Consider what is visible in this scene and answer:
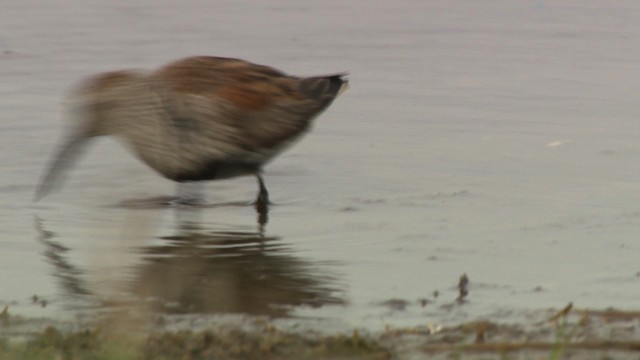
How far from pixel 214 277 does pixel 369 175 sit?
2.12 m

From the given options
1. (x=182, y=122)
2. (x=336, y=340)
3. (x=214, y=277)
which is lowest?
(x=214, y=277)

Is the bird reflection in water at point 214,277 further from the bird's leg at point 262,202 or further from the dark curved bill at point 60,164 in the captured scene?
the dark curved bill at point 60,164

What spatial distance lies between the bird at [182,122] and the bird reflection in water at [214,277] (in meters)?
0.74

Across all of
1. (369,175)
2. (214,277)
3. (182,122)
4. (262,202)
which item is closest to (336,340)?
(214,277)

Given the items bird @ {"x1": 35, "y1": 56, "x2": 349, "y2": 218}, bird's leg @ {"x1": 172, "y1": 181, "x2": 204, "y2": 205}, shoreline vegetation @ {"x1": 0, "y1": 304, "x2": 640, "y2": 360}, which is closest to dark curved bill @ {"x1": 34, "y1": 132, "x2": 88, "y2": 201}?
bird @ {"x1": 35, "y1": 56, "x2": 349, "y2": 218}

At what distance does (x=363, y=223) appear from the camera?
745cm

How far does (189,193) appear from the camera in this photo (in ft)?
27.6

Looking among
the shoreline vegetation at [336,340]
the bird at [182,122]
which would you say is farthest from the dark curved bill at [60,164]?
the shoreline vegetation at [336,340]

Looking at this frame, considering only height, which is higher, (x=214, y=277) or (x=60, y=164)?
(x=60, y=164)

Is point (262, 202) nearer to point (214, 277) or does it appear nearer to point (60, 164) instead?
point (60, 164)

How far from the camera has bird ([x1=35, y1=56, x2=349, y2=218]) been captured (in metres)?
8.09

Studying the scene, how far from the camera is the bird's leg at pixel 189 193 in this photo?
8.18 m

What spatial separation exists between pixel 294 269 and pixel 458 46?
526 cm

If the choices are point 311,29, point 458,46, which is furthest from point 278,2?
point 458,46
